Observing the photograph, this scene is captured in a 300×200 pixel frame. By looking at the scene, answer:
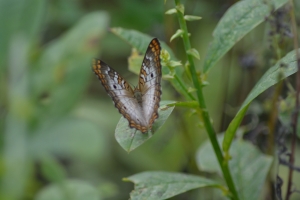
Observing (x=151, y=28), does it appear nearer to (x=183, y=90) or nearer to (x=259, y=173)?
(x=259, y=173)

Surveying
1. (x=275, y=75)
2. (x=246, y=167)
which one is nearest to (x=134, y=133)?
(x=275, y=75)

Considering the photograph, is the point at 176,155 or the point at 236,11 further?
the point at 176,155

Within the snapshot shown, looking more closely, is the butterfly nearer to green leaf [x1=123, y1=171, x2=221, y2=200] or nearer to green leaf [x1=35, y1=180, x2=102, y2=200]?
green leaf [x1=123, y1=171, x2=221, y2=200]

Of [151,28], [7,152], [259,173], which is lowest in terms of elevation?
[259,173]

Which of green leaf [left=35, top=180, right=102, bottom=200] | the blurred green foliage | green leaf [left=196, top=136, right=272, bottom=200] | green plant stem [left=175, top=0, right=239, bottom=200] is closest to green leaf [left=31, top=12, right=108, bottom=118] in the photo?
the blurred green foliage

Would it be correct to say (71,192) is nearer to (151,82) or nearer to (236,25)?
(151,82)

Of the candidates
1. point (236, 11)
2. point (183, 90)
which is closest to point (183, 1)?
point (236, 11)
